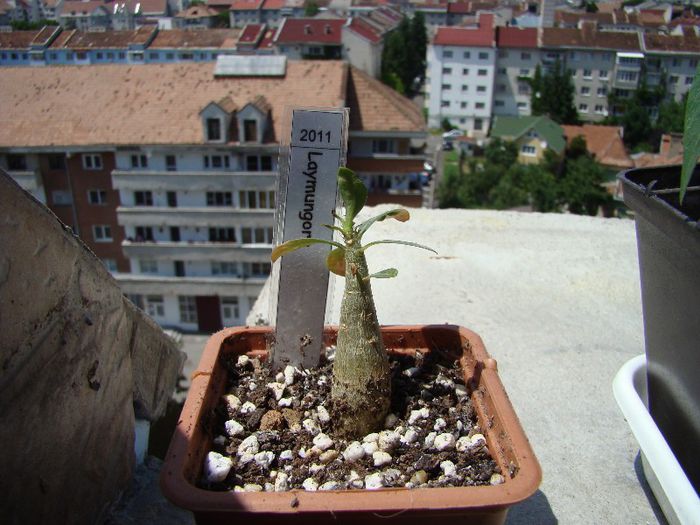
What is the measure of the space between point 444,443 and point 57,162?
572 inches

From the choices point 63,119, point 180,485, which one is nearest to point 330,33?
point 63,119

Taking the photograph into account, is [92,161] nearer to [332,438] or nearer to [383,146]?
[383,146]

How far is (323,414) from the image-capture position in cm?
141

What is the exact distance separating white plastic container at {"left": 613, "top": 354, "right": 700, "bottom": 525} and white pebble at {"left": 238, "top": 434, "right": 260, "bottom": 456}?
2.56 ft

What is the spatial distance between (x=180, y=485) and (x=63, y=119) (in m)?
14.2

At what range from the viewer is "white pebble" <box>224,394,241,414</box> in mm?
1449

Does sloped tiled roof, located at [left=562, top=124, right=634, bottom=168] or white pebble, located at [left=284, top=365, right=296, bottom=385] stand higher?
white pebble, located at [left=284, top=365, right=296, bottom=385]

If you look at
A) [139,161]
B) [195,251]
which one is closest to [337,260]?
[139,161]

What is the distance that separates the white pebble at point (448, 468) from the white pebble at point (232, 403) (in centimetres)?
48

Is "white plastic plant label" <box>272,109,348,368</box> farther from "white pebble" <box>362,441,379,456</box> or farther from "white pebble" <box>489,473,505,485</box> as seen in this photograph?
"white pebble" <box>489,473,505,485</box>

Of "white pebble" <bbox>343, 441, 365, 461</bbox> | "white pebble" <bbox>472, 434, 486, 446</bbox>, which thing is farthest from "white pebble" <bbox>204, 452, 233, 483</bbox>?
"white pebble" <bbox>472, 434, 486, 446</bbox>

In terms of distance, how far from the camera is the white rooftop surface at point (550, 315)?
1751 mm

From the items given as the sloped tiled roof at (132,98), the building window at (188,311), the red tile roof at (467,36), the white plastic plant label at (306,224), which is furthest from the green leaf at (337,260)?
the red tile roof at (467,36)

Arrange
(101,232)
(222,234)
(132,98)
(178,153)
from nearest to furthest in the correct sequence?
(132,98), (178,153), (222,234), (101,232)
